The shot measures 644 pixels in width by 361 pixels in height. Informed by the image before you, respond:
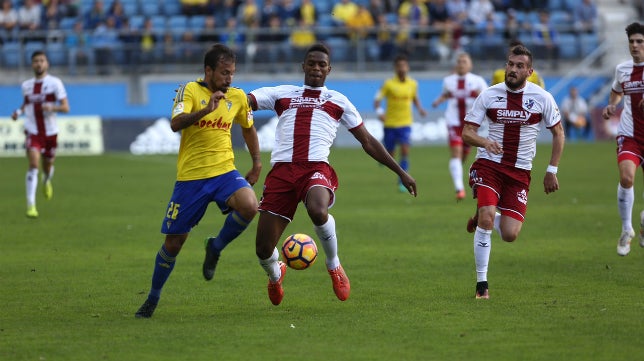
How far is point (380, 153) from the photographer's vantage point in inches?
387

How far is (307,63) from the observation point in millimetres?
9758

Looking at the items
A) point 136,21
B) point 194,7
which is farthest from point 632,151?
point 136,21

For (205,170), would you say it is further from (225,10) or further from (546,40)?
(546,40)

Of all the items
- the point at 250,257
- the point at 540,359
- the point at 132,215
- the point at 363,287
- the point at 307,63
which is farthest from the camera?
the point at 132,215

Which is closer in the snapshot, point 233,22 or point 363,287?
point 363,287

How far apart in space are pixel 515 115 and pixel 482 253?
4.47ft

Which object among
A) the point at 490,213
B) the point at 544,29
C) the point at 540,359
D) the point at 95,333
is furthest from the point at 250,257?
the point at 544,29

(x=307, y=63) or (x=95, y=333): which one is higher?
(x=307, y=63)

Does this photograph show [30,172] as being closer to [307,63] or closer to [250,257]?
[250,257]

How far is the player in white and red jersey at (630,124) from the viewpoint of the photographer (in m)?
12.5

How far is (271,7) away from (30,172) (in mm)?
18741

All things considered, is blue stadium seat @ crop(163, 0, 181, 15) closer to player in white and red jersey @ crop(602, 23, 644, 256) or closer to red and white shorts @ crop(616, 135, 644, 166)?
player in white and red jersey @ crop(602, 23, 644, 256)

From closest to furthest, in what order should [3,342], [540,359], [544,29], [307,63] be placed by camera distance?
[540,359] < [3,342] < [307,63] < [544,29]

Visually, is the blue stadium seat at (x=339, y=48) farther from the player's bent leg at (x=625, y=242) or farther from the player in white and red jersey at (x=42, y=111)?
the player's bent leg at (x=625, y=242)
